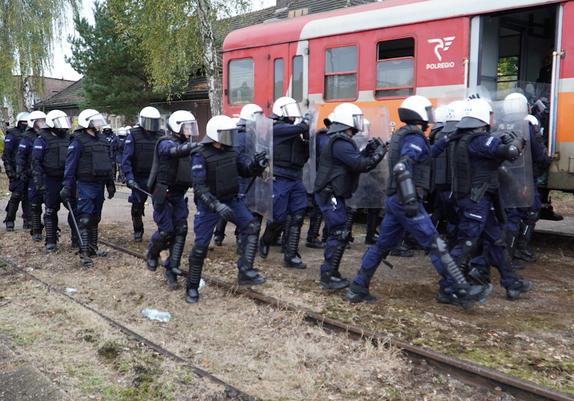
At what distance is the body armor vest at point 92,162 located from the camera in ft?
23.5

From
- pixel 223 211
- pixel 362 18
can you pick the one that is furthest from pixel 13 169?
pixel 362 18

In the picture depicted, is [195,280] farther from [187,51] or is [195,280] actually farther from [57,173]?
[187,51]

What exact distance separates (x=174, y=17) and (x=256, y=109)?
10.8m

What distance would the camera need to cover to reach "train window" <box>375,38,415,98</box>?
7.98m

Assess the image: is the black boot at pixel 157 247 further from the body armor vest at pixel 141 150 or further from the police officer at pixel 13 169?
the police officer at pixel 13 169

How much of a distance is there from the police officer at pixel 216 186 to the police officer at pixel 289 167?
955 millimetres

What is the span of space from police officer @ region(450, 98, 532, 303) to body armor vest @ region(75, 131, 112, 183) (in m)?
4.55

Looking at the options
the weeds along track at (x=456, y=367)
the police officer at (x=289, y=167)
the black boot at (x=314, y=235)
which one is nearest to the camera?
the weeds along track at (x=456, y=367)

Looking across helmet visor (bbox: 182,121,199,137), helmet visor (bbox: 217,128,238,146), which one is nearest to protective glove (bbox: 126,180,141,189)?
helmet visor (bbox: 182,121,199,137)

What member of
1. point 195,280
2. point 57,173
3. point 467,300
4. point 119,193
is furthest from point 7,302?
point 119,193

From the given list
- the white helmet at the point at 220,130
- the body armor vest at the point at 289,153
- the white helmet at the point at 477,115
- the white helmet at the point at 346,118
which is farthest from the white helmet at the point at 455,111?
the white helmet at the point at 220,130

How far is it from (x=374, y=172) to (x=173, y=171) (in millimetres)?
2362

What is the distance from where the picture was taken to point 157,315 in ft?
16.9

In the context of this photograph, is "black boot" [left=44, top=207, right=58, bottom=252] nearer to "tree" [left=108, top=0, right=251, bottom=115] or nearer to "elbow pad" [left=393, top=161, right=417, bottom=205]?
"elbow pad" [left=393, top=161, right=417, bottom=205]
